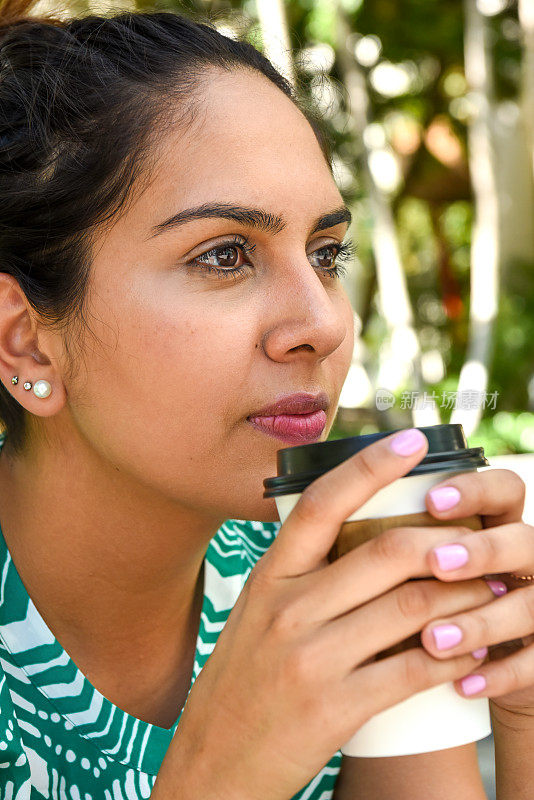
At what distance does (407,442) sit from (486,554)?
6.8 inches

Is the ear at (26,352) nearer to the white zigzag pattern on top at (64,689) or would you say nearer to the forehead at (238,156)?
the forehead at (238,156)

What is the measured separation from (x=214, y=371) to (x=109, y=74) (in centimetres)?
71

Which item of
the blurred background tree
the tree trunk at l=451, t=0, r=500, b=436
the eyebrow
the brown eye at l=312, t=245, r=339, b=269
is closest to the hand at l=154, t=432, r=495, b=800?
the eyebrow

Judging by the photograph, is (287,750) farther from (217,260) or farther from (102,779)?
(217,260)

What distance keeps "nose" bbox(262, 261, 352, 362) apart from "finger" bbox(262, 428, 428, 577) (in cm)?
53

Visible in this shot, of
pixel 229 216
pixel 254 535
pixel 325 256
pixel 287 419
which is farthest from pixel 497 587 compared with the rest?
pixel 254 535

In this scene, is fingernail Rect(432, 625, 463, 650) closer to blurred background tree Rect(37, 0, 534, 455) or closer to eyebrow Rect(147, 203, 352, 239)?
eyebrow Rect(147, 203, 352, 239)

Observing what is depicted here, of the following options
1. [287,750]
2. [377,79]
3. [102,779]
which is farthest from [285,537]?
[377,79]

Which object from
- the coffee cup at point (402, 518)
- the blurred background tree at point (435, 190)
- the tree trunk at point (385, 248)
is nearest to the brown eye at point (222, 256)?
the coffee cup at point (402, 518)

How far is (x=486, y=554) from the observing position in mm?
981

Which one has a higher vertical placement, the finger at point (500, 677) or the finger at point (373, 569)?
the finger at point (373, 569)

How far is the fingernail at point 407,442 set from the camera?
36.7 inches

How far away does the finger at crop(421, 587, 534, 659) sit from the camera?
37.5 inches

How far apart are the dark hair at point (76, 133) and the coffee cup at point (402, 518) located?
0.77 m
